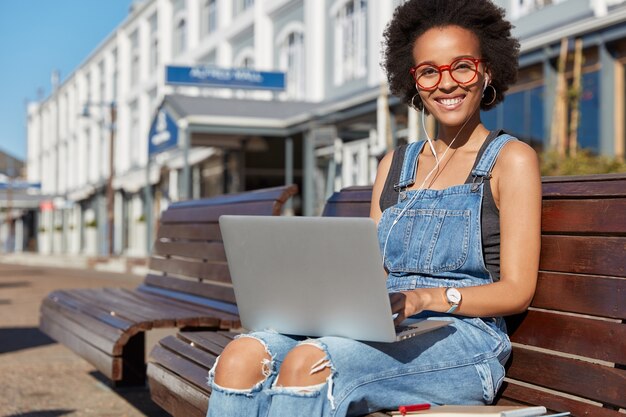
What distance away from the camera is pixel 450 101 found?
9.96 feet

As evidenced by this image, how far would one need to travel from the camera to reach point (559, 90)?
13.2 metres

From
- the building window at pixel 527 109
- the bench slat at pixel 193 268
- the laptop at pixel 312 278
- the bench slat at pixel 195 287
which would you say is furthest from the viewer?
the building window at pixel 527 109

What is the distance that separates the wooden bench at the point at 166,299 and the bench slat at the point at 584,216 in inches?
71.6

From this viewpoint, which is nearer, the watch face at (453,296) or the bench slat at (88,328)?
the watch face at (453,296)

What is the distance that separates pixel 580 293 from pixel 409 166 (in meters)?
0.77

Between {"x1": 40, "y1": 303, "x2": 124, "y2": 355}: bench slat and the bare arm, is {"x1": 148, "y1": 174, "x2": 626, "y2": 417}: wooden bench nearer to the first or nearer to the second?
the bare arm

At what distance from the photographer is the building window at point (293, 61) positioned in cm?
2530

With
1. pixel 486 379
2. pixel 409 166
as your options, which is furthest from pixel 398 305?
pixel 409 166

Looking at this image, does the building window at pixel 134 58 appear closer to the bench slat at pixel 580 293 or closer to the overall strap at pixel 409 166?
the overall strap at pixel 409 166

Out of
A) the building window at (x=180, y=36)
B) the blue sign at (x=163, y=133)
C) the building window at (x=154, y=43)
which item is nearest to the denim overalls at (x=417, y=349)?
the blue sign at (x=163, y=133)

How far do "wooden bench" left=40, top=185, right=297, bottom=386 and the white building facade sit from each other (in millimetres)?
1732

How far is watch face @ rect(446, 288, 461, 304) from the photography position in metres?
2.60

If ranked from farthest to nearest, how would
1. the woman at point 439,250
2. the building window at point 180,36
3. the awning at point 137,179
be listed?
the building window at point 180,36, the awning at point 137,179, the woman at point 439,250

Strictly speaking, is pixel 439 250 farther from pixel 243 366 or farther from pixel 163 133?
pixel 163 133
